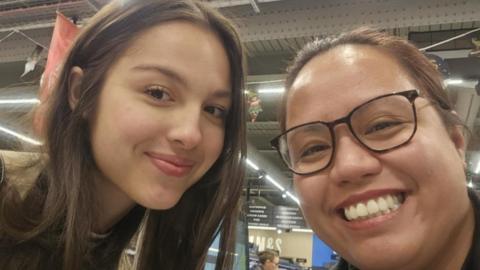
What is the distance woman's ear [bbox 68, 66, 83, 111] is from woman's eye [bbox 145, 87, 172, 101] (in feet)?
0.90

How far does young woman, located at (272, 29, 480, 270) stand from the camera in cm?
99

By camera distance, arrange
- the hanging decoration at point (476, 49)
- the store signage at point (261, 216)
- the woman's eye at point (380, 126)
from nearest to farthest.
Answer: the woman's eye at point (380, 126) < the hanging decoration at point (476, 49) < the store signage at point (261, 216)

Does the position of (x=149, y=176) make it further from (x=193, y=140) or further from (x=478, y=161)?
(x=478, y=161)

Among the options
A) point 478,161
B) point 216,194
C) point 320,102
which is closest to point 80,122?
point 216,194

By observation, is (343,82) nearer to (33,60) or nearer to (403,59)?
(403,59)

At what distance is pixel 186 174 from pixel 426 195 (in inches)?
28.2

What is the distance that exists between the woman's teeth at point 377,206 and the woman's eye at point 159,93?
65 centimetres

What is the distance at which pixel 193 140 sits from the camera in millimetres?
1283

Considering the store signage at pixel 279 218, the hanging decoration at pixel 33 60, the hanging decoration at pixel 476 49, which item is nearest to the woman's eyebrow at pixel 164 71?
the hanging decoration at pixel 476 49

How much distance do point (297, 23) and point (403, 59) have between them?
2970mm

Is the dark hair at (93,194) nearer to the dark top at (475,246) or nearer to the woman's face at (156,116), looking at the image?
the woman's face at (156,116)

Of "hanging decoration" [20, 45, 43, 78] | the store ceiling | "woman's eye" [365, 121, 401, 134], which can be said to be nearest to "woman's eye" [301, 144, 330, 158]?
"woman's eye" [365, 121, 401, 134]

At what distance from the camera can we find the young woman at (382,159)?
0.99 m

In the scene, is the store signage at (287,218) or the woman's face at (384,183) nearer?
the woman's face at (384,183)
